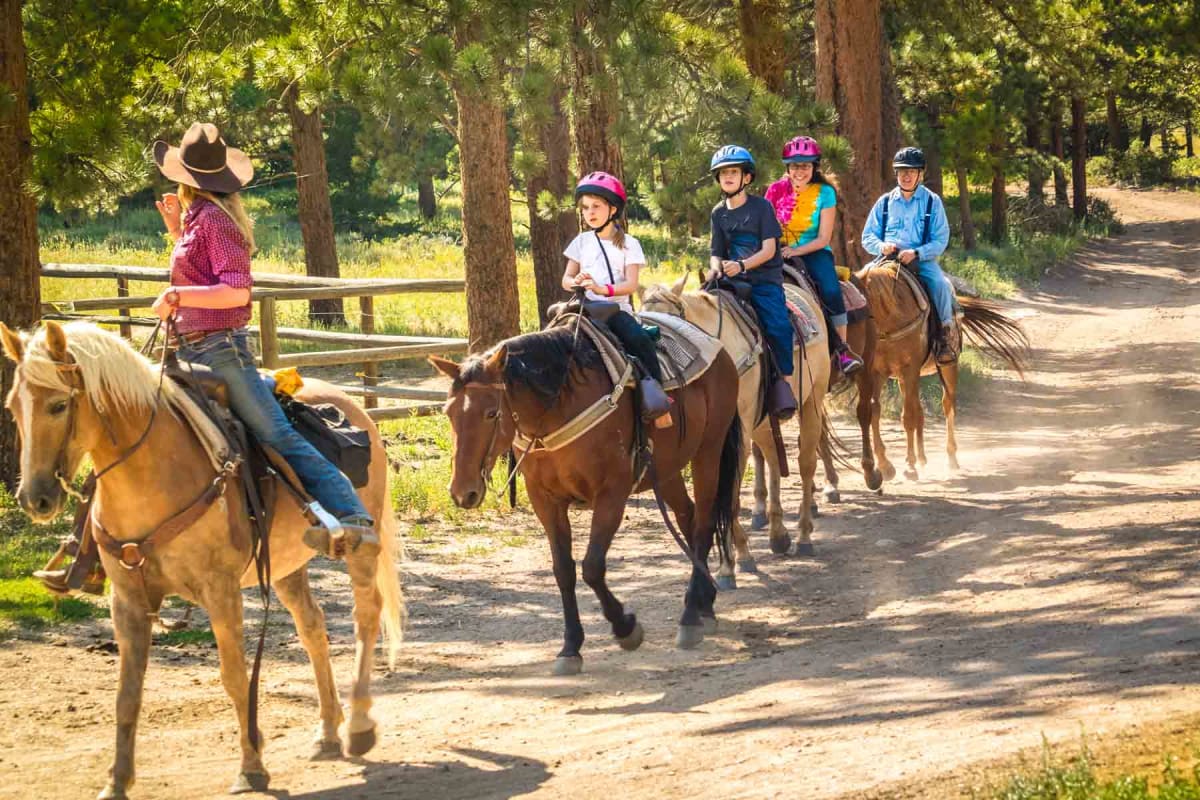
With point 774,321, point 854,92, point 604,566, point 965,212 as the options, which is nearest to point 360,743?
point 604,566

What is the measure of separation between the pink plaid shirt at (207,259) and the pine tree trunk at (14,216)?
268 inches

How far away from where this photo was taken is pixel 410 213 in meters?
51.3

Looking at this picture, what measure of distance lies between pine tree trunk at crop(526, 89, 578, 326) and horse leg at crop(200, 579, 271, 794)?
42.1 ft

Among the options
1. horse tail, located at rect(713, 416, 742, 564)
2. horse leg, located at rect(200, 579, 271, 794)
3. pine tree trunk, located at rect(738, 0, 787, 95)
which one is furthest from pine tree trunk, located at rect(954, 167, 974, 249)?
horse leg, located at rect(200, 579, 271, 794)

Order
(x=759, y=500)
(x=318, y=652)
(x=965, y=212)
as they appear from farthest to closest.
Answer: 1. (x=965, y=212)
2. (x=759, y=500)
3. (x=318, y=652)

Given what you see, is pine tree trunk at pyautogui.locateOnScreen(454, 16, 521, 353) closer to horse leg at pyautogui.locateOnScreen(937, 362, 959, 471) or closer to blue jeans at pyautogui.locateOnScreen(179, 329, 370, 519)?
horse leg at pyautogui.locateOnScreen(937, 362, 959, 471)

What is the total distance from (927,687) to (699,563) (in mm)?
2296

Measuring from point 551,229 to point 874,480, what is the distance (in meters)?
8.24

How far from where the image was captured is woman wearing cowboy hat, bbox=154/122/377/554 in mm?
6562

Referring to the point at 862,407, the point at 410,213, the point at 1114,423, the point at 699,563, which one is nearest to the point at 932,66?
the point at 1114,423

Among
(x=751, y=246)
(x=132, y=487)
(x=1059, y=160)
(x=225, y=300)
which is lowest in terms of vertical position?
(x=132, y=487)

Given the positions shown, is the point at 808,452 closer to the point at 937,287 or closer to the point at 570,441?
the point at 937,287

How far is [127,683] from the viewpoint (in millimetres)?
6270

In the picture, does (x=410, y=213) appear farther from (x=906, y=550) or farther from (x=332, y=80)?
(x=906, y=550)
